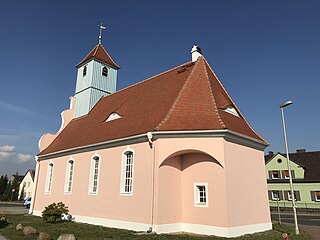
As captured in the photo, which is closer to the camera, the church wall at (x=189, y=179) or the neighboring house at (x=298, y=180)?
the church wall at (x=189, y=179)

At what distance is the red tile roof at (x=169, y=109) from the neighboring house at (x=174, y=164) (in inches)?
2.1

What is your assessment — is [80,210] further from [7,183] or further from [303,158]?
[7,183]

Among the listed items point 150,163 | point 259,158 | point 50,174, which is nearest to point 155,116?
point 150,163

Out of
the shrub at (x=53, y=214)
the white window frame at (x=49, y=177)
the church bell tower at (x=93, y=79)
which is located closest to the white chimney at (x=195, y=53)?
the church bell tower at (x=93, y=79)

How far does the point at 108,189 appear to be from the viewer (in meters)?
15.1

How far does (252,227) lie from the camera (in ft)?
43.4

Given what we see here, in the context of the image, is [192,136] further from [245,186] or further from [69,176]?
[69,176]

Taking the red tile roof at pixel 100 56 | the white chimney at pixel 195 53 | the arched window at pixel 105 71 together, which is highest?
the red tile roof at pixel 100 56

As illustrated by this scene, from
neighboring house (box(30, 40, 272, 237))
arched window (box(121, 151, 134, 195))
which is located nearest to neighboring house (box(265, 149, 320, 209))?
neighboring house (box(30, 40, 272, 237))

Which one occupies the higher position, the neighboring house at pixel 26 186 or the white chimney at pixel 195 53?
the white chimney at pixel 195 53

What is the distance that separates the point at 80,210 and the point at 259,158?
1131 centimetres

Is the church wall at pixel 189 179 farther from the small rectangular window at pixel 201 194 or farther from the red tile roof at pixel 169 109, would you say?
the red tile roof at pixel 169 109

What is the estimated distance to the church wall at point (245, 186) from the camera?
12.4 metres

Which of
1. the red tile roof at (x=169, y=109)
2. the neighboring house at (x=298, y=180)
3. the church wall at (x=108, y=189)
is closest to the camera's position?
the church wall at (x=108, y=189)
